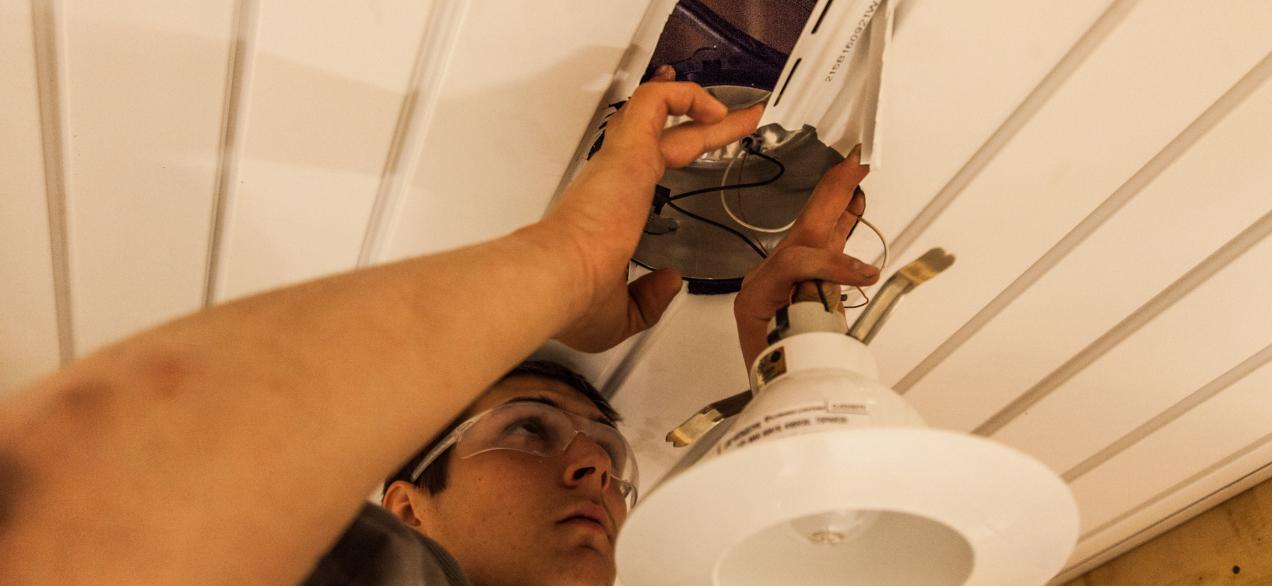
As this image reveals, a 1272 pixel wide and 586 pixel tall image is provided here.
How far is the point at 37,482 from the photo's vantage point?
312mm

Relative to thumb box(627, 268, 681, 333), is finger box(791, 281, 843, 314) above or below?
above

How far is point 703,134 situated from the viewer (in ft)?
2.28

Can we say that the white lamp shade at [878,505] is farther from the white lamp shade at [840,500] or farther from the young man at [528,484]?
the young man at [528,484]

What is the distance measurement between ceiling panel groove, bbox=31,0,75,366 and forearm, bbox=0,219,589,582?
45cm

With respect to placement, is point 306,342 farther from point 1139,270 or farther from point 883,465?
point 1139,270

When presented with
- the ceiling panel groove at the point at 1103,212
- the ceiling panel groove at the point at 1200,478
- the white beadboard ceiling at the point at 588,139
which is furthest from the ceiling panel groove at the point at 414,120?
the ceiling panel groove at the point at 1200,478

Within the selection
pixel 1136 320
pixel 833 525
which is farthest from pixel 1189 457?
pixel 833 525

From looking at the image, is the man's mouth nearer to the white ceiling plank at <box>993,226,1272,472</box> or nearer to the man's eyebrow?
the man's eyebrow

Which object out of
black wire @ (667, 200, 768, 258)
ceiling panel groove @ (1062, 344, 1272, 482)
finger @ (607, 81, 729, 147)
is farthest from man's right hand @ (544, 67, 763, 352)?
ceiling panel groove @ (1062, 344, 1272, 482)

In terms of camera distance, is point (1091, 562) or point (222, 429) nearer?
point (222, 429)

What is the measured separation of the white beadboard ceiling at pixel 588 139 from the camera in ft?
2.14

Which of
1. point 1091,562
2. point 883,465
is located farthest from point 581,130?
point 1091,562

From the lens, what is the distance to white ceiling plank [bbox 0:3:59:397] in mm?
668

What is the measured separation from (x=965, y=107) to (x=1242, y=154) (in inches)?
9.3
